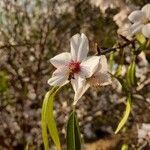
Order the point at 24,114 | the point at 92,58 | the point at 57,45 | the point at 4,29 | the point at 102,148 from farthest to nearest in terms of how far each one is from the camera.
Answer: the point at 102,148 < the point at 57,45 < the point at 4,29 < the point at 24,114 < the point at 92,58

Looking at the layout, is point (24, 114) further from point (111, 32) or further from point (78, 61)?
point (78, 61)

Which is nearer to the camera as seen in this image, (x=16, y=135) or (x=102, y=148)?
(x=16, y=135)

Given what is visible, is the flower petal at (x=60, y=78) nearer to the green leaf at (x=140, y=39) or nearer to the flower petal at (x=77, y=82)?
the flower petal at (x=77, y=82)

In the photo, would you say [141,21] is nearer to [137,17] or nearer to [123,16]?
[137,17]

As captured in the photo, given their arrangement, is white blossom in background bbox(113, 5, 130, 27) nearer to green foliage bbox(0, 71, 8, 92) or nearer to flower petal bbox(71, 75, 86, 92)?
flower petal bbox(71, 75, 86, 92)

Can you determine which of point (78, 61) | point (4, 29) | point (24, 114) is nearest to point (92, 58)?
point (78, 61)

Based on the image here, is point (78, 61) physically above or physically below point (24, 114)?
above

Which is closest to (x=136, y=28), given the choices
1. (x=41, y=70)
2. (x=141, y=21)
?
(x=141, y=21)
